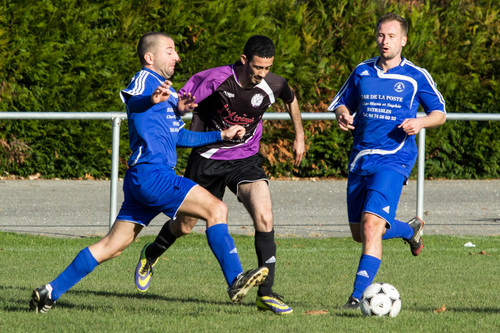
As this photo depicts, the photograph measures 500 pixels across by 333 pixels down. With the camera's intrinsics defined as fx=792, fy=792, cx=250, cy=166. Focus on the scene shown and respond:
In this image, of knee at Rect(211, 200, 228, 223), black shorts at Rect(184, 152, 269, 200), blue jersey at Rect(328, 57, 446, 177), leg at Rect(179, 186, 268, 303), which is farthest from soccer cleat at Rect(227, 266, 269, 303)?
blue jersey at Rect(328, 57, 446, 177)

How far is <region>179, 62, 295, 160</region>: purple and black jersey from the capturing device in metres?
6.11

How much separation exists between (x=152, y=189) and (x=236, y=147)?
1323mm

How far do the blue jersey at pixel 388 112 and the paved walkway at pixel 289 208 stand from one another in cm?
389

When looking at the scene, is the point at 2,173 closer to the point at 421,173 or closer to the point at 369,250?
the point at 421,173

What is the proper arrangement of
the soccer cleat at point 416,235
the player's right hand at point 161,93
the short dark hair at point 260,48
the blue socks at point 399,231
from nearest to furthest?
the player's right hand at point 161,93 < the short dark hair at point 260,48 < the blue socks at point 399,231 < the soccer cleat at point 416,235

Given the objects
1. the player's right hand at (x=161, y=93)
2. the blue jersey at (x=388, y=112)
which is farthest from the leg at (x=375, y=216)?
the player's right hand at (x=161, y=93)

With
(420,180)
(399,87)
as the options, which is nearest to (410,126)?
(399,87)

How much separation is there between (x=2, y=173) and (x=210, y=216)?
8990 mm

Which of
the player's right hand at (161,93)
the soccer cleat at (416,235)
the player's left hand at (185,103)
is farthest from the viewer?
the soccer cleat at (416,235)

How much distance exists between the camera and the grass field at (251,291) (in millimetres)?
4789

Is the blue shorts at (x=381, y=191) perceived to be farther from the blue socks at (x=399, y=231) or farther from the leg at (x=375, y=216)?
the blue socks at (x=399, y=231)

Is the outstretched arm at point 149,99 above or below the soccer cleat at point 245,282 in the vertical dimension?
above

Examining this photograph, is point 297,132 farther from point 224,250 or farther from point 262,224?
point 224,250

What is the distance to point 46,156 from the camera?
512 inches
